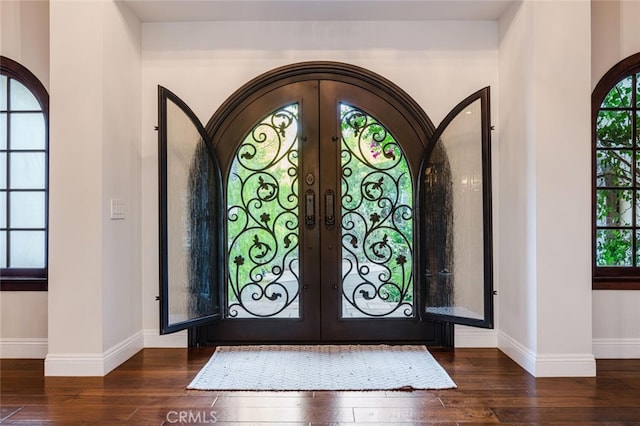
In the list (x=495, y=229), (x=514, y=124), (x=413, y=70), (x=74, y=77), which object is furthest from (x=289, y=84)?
(x=495, y=229)

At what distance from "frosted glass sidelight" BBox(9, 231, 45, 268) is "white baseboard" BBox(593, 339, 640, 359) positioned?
4.28 metres

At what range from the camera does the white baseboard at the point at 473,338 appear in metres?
3.37

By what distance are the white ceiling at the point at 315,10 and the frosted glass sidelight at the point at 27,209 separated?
1.65 meters

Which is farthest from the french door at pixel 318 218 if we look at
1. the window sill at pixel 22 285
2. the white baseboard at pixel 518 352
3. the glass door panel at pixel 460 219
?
the window sill at pixel 22 285

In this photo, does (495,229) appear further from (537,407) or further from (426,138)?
(537,407)

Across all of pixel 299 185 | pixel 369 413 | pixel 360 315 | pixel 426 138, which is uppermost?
pixel 426 138

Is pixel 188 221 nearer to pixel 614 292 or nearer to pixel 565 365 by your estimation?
pixel 565 365

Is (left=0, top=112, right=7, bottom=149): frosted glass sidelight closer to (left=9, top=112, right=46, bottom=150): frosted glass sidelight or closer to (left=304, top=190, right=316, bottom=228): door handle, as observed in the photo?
(left=9, top=112, right=46, bottom=150): frosted glass sidelight

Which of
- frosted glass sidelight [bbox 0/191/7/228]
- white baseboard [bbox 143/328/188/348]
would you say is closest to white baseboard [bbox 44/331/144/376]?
white baseboard [bbox 143/328/188/348]

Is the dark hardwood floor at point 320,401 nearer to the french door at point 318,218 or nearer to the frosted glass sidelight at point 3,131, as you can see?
the french door at point 318,218

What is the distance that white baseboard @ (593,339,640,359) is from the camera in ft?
10.3

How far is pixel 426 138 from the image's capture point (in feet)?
11.1

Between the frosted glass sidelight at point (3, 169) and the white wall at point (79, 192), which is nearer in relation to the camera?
the white wall at point (79, 192)

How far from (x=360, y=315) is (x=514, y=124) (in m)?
1.85
